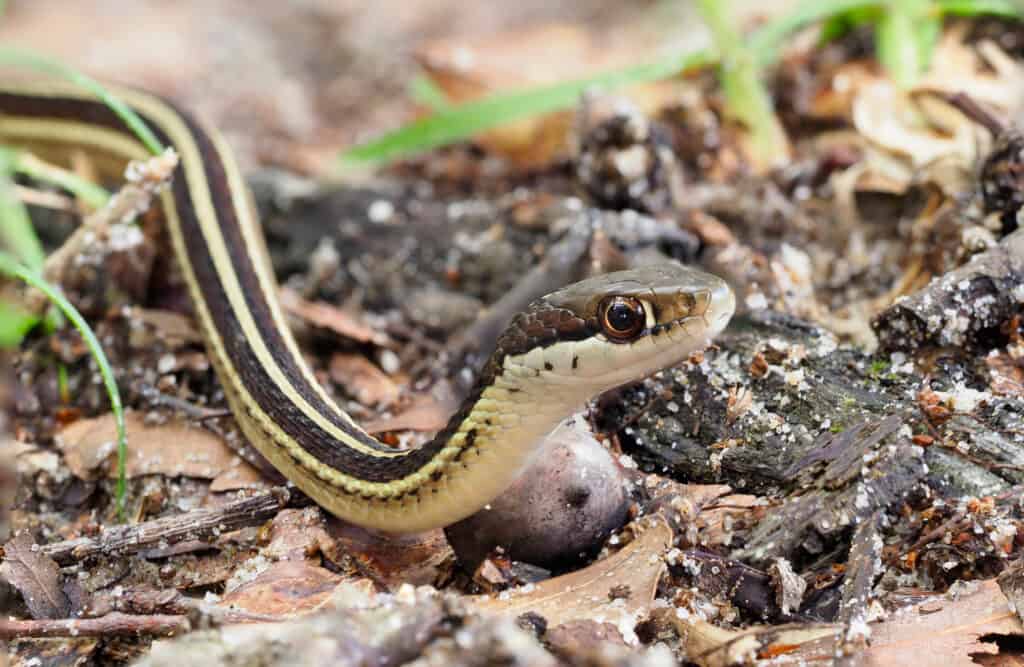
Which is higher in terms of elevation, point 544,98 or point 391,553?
point 544,98

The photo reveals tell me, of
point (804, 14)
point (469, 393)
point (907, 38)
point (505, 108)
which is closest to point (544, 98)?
point (505, 108)

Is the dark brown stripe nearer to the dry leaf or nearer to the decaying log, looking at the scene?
the dry leaf

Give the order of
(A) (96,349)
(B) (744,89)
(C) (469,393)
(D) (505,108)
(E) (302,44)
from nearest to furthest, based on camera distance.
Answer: (C) (469,393), (A) (96,349), (B) (744,89), (D) (505,108), (E) (302,44)

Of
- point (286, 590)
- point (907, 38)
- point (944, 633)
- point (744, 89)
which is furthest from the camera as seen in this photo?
point (744, 89)

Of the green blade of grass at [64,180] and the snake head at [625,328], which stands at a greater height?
the green blade of grass at [64,180]

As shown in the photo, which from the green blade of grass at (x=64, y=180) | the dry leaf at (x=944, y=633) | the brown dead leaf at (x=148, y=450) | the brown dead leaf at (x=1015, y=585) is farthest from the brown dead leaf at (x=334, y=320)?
the brown dead leaf at (x=1015, y=585)

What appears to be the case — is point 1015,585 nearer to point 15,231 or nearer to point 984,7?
point 984,7

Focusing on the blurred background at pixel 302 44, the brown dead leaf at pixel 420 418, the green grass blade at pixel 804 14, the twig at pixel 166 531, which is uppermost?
the blurred background at pixel 302 44

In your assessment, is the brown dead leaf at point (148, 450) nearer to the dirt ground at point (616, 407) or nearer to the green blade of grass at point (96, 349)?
the dirt ground at point (616, 407)
